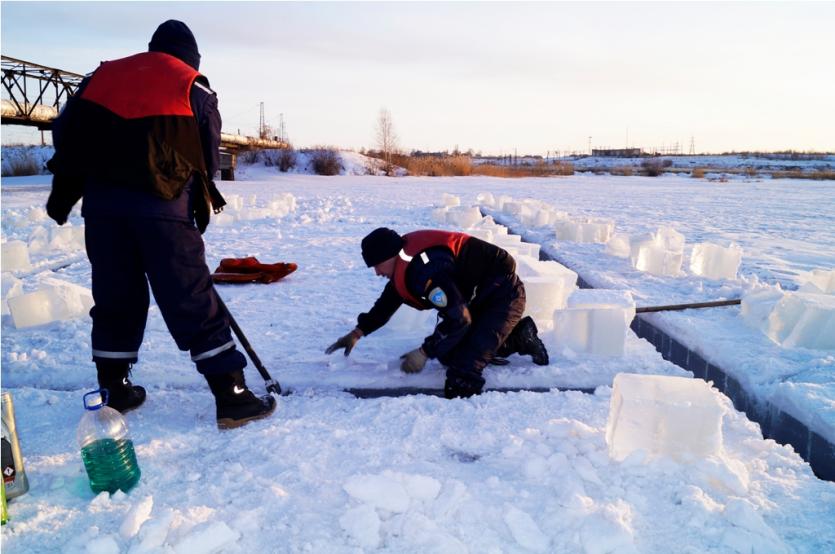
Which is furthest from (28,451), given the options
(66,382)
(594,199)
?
(594,199)

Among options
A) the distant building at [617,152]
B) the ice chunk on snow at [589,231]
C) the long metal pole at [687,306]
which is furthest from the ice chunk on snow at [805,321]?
the distant building at [617,152]

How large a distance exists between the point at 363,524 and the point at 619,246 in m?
5.16

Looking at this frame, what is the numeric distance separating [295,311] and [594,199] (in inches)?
497

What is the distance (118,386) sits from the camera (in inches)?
104

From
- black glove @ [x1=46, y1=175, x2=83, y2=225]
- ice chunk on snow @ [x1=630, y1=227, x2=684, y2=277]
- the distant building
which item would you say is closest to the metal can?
black glove @ [x1=46, y1=175, x2=83, y2=225]

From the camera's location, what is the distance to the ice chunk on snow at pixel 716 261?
5098 mm

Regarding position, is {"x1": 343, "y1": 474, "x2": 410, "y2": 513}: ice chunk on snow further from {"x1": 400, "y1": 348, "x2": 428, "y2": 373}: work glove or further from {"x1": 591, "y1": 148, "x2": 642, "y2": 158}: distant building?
{"x1": 591, "y1": 148, "x2": 642, "y2": 158}: distant building

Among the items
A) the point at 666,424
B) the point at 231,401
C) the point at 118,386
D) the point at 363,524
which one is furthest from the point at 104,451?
the point at 666,424

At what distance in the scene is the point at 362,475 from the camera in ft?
6.79

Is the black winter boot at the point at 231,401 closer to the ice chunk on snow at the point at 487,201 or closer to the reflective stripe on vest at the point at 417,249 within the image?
the reflective stripe on vest at the point at 417,249

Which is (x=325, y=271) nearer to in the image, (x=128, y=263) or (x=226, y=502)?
(x=128, y=263)

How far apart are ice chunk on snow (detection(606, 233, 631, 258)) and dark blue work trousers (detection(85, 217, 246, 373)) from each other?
4.80 meters

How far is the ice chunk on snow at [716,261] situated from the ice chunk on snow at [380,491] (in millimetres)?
4240

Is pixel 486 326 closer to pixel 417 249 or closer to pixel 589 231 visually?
pixel 417 249
